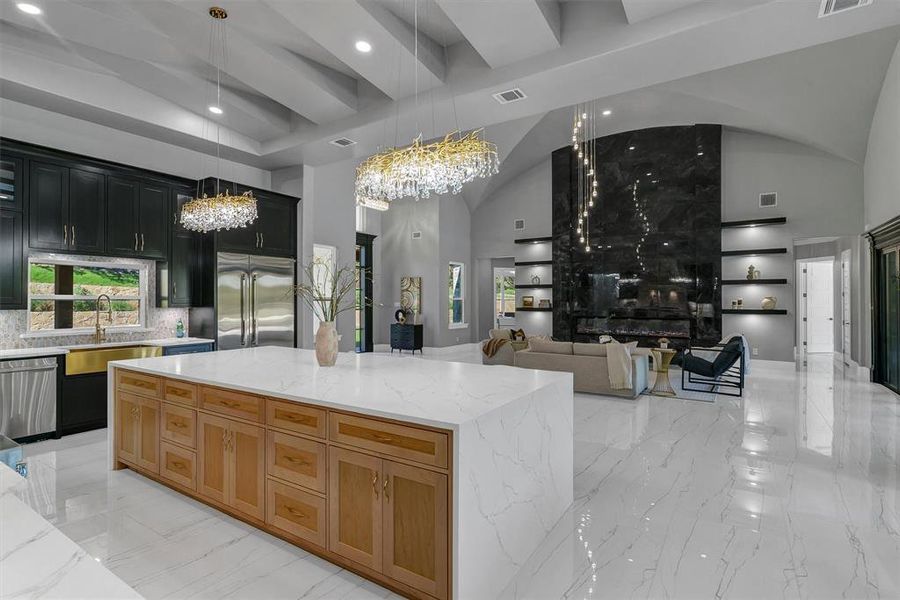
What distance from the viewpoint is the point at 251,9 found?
4.12 meters

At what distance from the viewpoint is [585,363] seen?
251 inches

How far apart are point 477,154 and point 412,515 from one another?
8.38 ft

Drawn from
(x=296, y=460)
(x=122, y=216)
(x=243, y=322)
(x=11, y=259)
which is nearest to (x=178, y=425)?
(x=296, y=460)

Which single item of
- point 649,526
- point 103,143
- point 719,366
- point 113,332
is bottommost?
point 649,526

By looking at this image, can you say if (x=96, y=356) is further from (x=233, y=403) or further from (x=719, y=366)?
(x=719, y=366)

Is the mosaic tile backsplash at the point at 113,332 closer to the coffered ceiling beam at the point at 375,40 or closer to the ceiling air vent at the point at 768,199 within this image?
the coffered ceiling beam at the point at 375,40

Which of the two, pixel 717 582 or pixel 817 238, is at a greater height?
pixel 817 238

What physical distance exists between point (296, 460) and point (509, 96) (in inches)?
168

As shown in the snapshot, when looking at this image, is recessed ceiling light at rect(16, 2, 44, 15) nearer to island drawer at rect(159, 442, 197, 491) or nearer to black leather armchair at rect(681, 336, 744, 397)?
island drawer at rect(159, 442, 197, 491)

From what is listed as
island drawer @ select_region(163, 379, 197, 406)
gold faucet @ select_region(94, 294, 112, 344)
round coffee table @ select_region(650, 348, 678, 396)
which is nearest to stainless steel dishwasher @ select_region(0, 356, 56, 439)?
gold faucet @ select_region(94, 294, 112, 344)

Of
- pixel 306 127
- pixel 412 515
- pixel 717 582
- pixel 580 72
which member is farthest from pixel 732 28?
pixel 306 127

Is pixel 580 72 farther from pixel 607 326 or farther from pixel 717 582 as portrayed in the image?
pixel 607 326

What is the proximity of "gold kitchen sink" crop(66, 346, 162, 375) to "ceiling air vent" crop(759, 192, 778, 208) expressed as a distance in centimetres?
1088

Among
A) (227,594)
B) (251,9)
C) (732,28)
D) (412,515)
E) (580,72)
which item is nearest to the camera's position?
(412,515)
